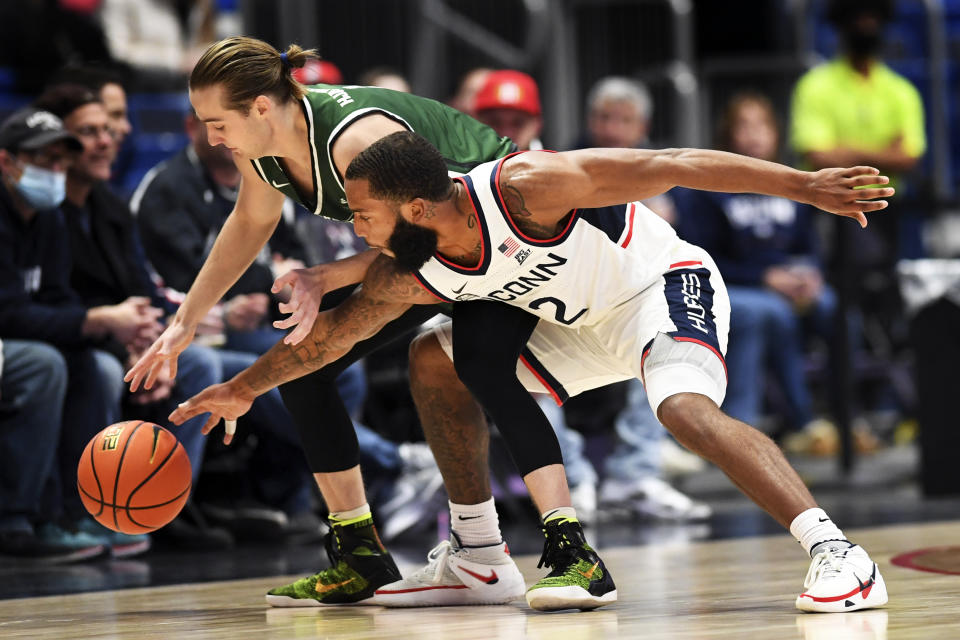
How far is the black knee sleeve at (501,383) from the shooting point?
3520mm

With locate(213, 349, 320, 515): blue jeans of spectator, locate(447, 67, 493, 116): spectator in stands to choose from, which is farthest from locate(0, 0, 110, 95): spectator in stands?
locate(213, 349, 320, 515): blue jeans of spectator

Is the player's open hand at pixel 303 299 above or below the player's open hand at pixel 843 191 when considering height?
below

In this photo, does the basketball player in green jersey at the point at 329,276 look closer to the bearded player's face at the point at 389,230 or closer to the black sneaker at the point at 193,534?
the bearded player's face at the point at 389,230

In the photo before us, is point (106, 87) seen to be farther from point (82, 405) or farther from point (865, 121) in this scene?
point (865, 121)

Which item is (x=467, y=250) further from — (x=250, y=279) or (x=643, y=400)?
(x=643, y=400)

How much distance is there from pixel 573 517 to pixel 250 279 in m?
2.62

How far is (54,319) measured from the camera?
5.16 m

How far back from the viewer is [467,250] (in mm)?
3414

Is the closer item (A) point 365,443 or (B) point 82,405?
(B) point 82,405

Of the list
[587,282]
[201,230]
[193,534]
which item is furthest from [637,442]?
[587,282]

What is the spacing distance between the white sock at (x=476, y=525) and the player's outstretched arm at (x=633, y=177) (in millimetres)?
899

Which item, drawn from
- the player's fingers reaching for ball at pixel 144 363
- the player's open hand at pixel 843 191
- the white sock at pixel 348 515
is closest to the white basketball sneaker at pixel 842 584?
the player's open hand at pixel 843 191

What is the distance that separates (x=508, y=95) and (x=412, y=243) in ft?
9.70

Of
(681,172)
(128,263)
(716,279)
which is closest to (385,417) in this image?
(128,263)
